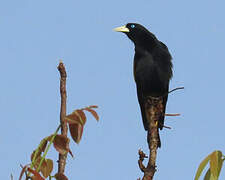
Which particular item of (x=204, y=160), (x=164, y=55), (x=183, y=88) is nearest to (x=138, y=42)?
(x=164, y=55)

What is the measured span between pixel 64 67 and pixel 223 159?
542 mm

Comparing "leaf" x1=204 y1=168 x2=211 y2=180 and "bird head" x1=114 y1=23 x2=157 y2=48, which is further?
"bird head" x1=114 y1=23 x2=157 y2=48

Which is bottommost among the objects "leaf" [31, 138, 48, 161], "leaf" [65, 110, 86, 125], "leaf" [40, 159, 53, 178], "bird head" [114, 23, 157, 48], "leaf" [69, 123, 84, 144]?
"leaf" [40, 159, 53, 178]

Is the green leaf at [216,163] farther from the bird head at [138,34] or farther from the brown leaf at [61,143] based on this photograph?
the bird head at [138,34]

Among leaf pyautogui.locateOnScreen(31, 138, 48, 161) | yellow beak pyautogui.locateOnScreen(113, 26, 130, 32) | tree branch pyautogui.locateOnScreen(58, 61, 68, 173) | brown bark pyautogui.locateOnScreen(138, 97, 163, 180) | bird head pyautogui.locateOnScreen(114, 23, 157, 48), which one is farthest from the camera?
yellow beak pyautogui.locateOnScreen(113, 26, 130, 32)

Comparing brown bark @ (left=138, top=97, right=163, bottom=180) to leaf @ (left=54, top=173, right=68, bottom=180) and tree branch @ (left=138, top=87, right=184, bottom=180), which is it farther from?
leaf @ (left=54, top=173, right=68, bottom=180)

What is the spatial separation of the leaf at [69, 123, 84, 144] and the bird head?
17.4ft

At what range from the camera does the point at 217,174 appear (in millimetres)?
1289

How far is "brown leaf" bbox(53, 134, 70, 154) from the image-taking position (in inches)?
48.4

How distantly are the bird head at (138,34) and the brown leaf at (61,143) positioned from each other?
538cm

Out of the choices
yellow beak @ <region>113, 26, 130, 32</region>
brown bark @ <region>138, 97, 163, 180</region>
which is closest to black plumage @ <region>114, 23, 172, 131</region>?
yellow beak @ <region>113, 26, 130, 32</region>

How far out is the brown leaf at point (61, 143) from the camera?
1230 mm

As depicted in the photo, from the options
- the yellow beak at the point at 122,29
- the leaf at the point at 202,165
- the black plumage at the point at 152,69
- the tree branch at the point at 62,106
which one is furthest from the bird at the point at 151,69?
the tree branch at the point at 62,106

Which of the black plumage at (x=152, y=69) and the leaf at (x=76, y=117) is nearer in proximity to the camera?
the leaf at (x=76, y=117)
